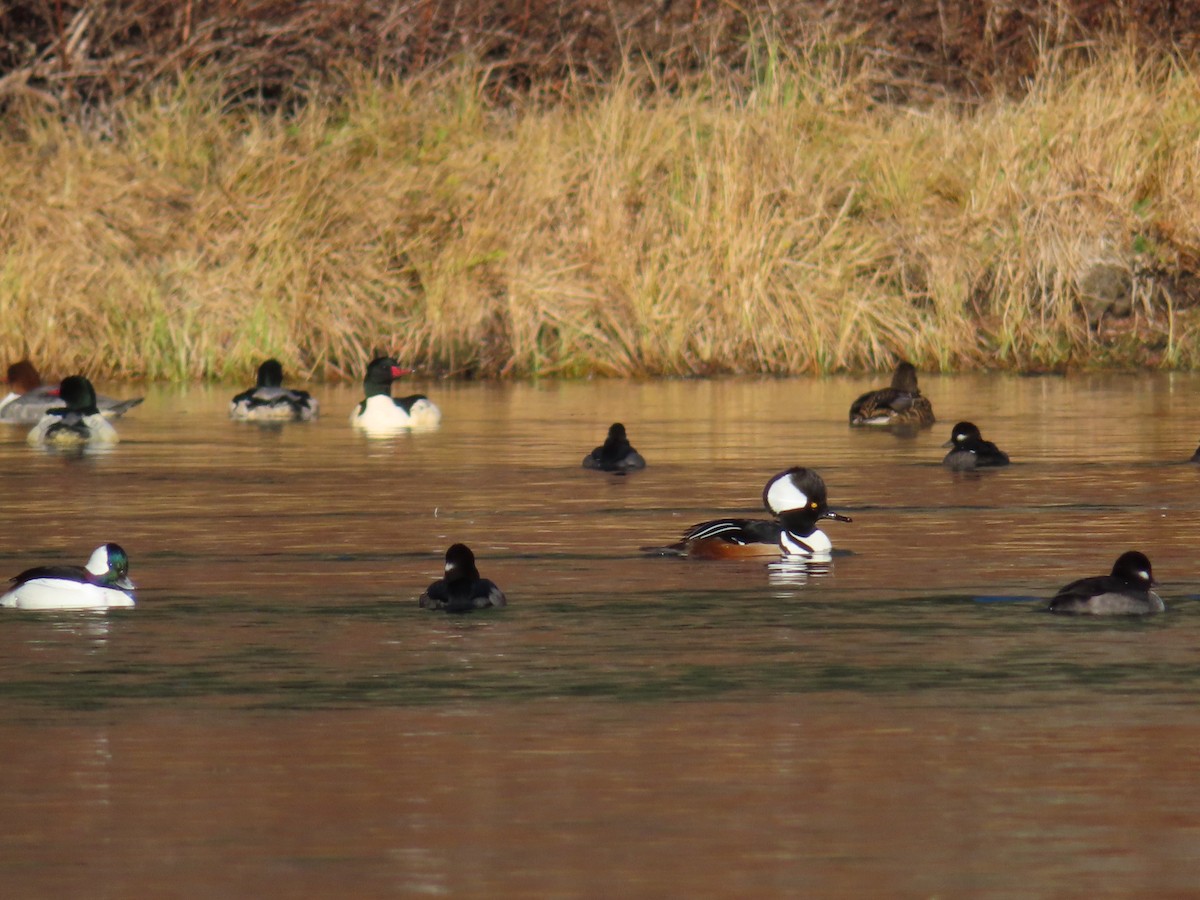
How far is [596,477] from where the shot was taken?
17.1 meters

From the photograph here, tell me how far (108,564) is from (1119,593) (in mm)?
3962

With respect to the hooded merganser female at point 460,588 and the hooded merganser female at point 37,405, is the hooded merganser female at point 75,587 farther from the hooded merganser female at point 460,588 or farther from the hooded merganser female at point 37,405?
the hooded merganser female at point 37,405

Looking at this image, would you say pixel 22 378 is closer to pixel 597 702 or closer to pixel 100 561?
pixel 100 561

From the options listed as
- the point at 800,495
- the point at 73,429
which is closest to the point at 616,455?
the point at 800,495

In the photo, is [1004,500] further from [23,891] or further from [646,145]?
[646,145]

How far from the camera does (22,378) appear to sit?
81.7 feet

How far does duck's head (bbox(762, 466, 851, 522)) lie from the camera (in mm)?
12789

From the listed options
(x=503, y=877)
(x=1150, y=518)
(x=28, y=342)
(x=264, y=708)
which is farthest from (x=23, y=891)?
(x=28, y=342)

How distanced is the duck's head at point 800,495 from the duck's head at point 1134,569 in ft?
8.38

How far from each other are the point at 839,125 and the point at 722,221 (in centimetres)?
270

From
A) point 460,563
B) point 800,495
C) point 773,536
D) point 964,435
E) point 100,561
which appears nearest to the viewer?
point 460,563

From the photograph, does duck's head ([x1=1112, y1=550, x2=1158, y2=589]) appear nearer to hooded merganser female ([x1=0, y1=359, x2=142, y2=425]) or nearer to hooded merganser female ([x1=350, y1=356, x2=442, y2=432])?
hooded merganser female ([x1=350, y1=356, x2=442, y2=432])

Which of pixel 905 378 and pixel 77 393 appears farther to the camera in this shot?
pixel 905 378

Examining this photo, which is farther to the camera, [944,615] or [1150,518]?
→ [1150,518]
